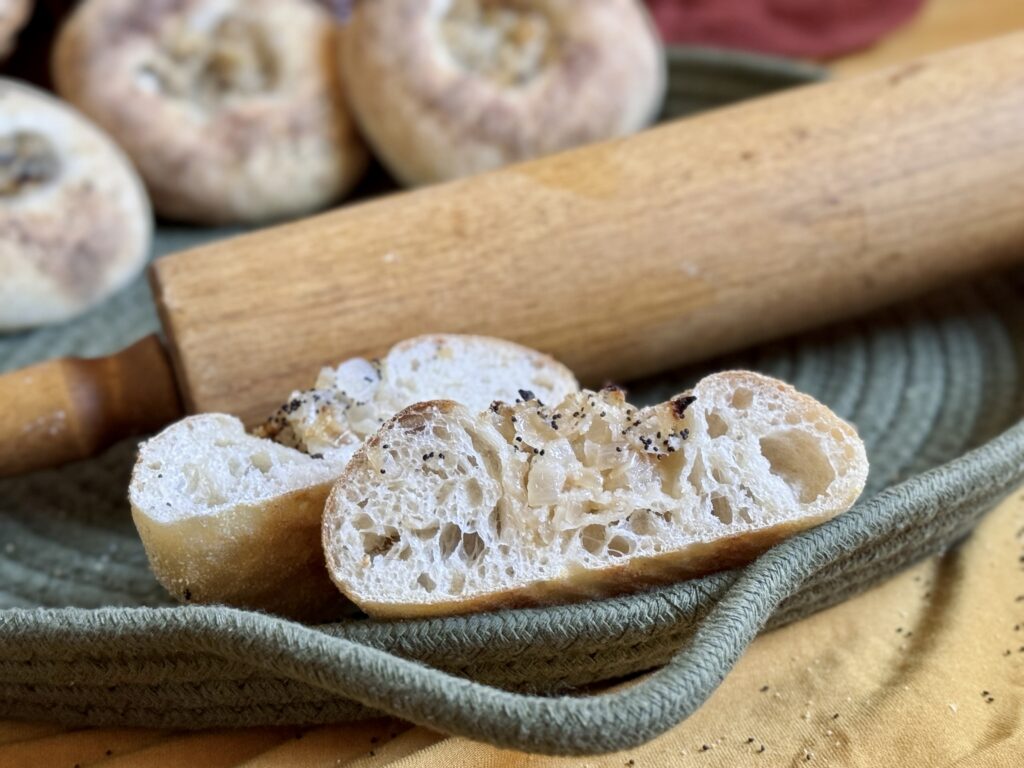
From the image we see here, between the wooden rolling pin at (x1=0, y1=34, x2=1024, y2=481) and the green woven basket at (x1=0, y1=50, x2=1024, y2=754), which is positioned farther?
the wooden rolling pin at (x1=0, y1=34, x2=1024, y2=481)

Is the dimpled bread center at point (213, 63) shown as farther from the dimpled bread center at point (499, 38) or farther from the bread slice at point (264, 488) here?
the bread slice at point (264, 488)

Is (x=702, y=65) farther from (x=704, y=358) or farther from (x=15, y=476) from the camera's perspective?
(x=15, y=476)

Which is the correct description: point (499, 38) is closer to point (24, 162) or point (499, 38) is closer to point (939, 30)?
point (24, 162)

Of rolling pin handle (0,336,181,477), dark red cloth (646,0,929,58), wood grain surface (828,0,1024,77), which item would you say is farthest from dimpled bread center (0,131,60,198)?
wood grain surface (828,0,1024,77)

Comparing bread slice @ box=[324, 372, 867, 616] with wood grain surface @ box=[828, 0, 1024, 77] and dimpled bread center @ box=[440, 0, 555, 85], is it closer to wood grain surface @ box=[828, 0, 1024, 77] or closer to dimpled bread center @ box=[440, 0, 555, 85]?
dimpled bread center @ box=[440, 0, 555, 85]

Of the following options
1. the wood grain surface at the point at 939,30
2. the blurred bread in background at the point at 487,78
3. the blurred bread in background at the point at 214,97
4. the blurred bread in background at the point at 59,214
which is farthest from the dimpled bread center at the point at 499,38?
the wood grain surface at the point at 939,30
